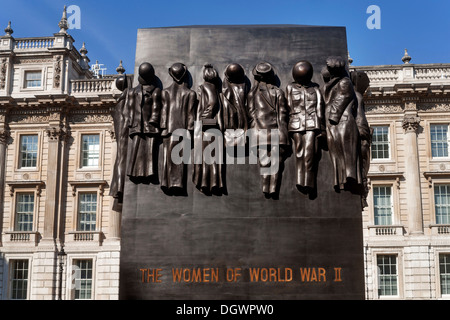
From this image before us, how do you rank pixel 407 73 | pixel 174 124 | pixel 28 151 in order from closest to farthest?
pixel 174 124 → pixel 407 73 → pixel 28 151

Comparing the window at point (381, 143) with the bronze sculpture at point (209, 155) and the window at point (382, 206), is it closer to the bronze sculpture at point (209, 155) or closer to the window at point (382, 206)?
the window at point (382, 206)

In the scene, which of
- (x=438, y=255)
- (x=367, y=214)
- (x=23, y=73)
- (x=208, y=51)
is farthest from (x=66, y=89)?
(x=208, y=51)

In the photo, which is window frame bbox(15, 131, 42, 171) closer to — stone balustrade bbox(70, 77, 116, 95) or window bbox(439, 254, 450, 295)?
stone balustrade bbox(70, 77, 116, 95)

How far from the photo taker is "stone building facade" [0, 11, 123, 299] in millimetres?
Answer: 38000

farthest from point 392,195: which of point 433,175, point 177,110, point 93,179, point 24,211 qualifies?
point 177,110

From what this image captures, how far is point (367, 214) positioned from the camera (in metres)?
36.8

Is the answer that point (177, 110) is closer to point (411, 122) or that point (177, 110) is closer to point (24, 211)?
point (411, 122)

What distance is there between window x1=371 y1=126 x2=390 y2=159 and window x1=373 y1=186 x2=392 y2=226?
230 cm

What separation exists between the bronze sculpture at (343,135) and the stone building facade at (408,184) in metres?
29.0

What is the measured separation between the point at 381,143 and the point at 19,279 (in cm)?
2696

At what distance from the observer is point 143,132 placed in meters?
8.56
